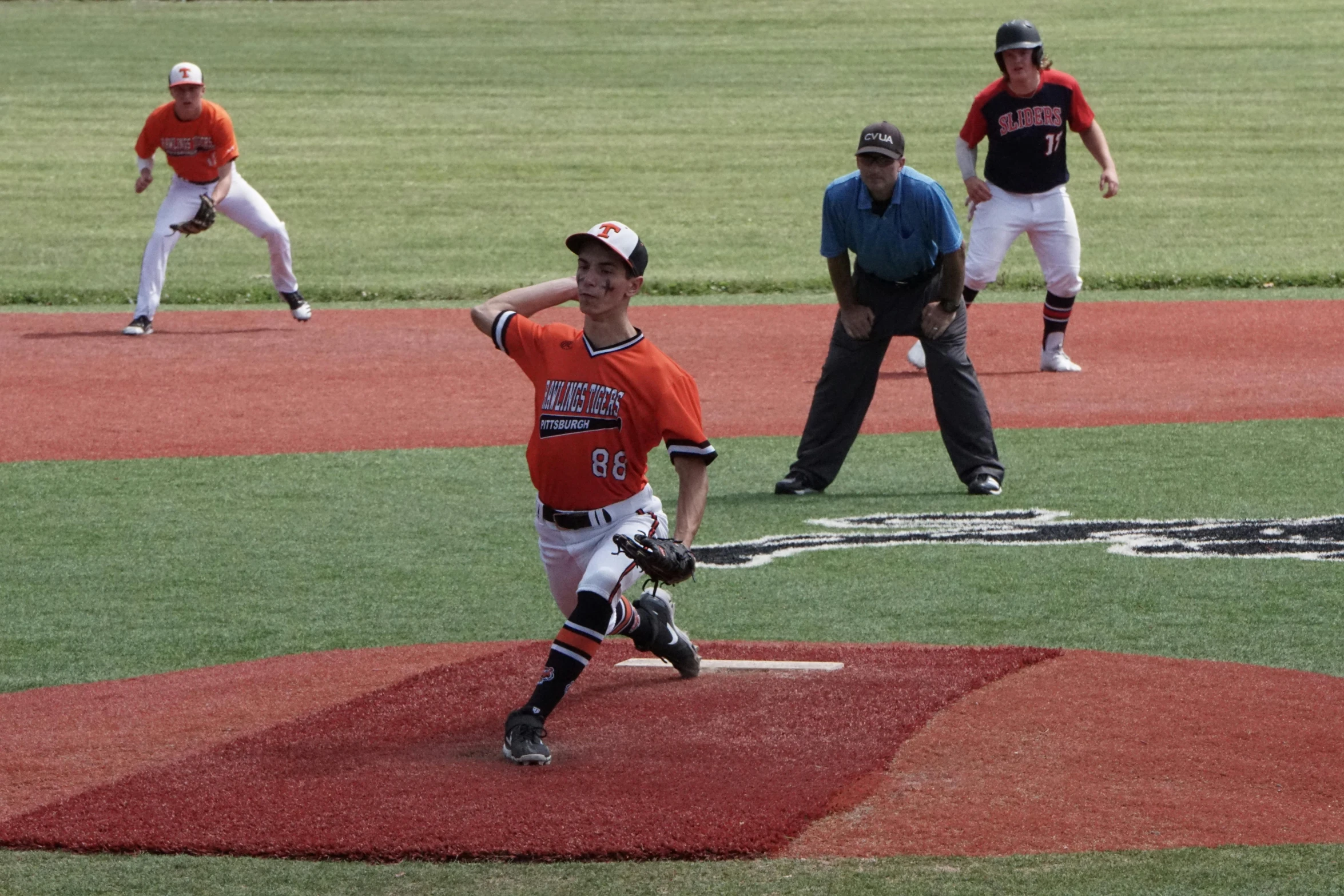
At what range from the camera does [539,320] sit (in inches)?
699

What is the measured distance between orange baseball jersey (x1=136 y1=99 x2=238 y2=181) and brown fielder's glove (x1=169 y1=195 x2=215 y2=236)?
10.2 inches

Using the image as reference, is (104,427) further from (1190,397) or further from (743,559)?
(1190,397)

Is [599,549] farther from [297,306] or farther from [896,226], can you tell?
[297,306]

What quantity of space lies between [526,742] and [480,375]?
29.4 feet

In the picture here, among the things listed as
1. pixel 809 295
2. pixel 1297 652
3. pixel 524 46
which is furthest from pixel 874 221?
pixel 524 46

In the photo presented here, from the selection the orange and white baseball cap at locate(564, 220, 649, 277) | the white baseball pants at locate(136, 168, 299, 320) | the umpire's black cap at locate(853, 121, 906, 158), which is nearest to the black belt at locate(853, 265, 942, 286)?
the umpire's black cap at locate(853, 121, 906, 158)

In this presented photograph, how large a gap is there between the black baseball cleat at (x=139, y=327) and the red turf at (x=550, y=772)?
10.3m

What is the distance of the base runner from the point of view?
1280 centimetres

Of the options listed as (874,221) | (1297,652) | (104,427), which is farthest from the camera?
(104,427)

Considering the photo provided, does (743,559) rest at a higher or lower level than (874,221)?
lower

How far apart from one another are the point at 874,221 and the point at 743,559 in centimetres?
201

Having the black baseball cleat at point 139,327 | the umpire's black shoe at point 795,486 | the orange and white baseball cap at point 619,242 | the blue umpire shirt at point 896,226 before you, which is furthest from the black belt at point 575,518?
the black baseball cleat at point 139,327

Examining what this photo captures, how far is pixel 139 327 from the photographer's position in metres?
16.4

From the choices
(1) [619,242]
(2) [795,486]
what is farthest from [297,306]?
(1) [619,242]
